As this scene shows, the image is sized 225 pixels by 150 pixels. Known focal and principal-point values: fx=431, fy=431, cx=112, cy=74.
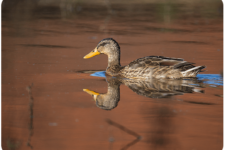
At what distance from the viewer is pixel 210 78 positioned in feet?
30.0

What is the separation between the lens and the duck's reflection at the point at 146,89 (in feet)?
23.8

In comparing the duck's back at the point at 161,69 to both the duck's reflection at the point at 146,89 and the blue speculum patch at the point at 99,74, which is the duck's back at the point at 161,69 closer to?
the duck's reflection at the point at 146,89

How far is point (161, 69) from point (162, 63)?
0.56 feet

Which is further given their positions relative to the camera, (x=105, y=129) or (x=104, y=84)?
(x=104, y=84)

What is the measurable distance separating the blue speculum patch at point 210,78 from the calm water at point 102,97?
2cm

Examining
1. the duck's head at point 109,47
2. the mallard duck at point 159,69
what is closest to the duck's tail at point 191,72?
the mallard duck at point 159,69

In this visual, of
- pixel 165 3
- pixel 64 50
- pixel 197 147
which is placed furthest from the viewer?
pixel 165 3

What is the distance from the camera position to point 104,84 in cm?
878

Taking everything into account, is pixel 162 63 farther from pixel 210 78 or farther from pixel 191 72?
pixel 210 78

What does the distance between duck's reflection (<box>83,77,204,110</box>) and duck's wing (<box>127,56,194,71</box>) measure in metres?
0.39

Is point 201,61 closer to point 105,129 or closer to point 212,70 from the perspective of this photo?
point 212,70

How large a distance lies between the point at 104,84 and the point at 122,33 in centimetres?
853

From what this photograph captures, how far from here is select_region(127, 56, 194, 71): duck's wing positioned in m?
9.14

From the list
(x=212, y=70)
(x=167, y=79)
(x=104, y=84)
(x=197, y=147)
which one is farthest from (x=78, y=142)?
(x=212, y=70)
